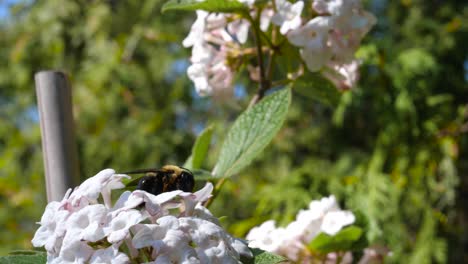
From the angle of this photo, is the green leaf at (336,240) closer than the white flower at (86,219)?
No

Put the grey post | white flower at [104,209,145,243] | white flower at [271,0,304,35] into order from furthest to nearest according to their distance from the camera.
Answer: white flower at [271,0,304,35] < the grey post < white flower at [104,209,145,243]

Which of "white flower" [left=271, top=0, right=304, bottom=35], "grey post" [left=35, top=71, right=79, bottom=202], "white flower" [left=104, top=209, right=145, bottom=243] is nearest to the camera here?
"white flower" [left=104, top=209, right=145, bottom=243]

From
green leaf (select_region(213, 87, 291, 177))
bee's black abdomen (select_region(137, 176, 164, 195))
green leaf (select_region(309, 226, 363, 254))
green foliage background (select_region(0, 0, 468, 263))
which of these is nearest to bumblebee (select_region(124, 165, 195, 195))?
bee's black abdomen (select_region(137, 176, 164, 195))

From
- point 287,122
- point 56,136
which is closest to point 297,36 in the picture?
point 56,136

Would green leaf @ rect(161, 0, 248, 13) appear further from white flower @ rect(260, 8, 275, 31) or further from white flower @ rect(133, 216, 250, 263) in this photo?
white flower @ rect(133, 216, 250, 263)

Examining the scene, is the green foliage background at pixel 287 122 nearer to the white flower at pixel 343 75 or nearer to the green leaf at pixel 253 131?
the white flower at pixel 343 75

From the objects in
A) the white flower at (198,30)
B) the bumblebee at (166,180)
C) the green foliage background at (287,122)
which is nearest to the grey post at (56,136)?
the bumblebee at (166,180)
